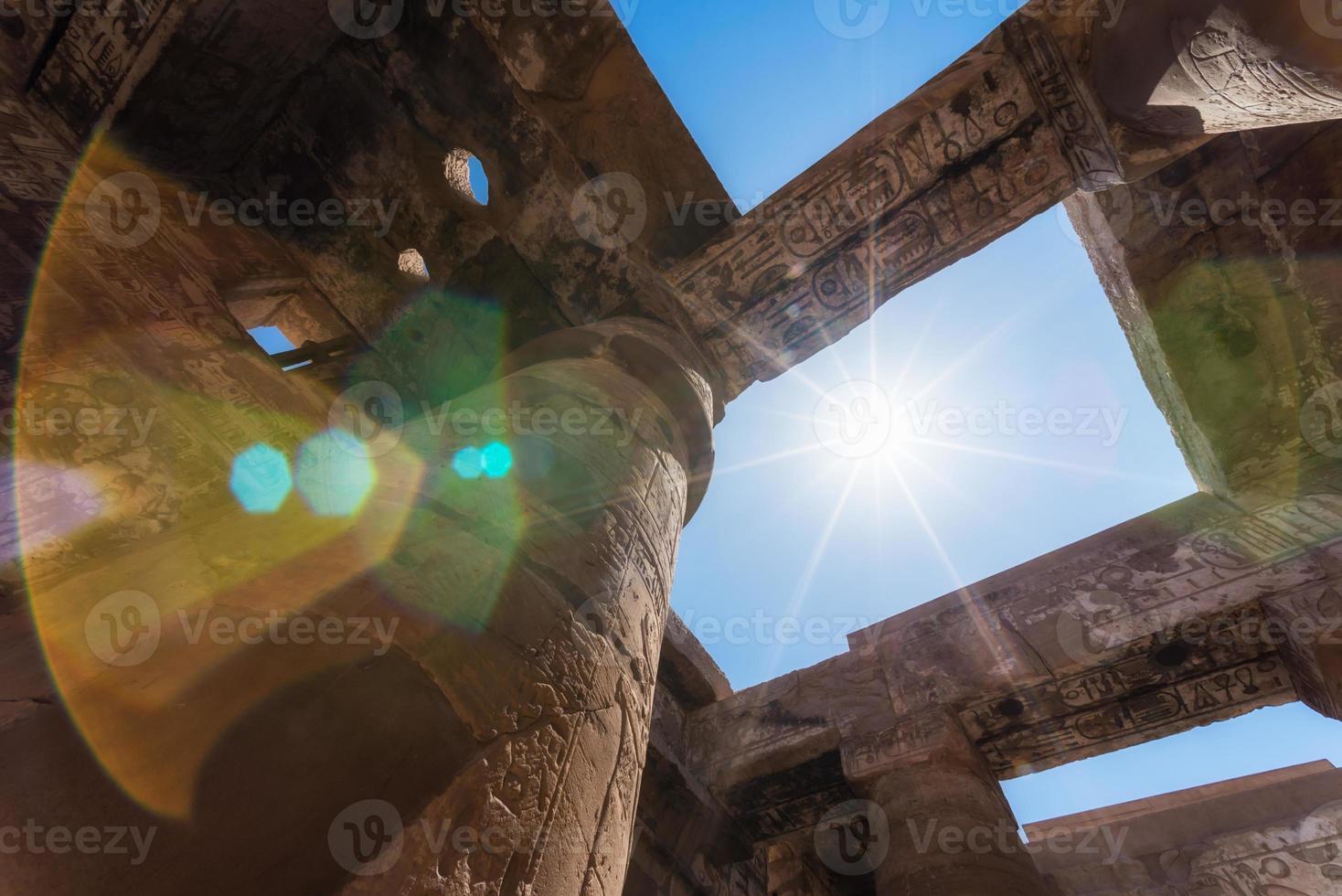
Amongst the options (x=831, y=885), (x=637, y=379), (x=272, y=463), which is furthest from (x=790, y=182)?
(x=831, y=885)

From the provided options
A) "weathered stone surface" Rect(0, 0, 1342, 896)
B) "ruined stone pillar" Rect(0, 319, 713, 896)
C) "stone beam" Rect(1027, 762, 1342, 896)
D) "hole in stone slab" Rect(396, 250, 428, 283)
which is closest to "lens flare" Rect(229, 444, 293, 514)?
"weathered stone surface" Rect(0, 0, 1342, 896)

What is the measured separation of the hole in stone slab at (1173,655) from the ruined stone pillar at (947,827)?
1113 mm

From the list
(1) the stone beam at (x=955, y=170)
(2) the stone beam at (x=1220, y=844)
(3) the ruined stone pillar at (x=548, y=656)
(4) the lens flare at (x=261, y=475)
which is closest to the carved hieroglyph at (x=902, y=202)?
(1) the stone beam at (x=955, y=170)

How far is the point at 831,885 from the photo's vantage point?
15.3ft

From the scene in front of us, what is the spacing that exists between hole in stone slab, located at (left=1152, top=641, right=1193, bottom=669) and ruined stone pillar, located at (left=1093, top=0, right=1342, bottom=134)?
8.43ft

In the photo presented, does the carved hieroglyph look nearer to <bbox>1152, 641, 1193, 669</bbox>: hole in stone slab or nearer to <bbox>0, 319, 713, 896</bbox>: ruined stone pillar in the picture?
<bbox>1152, 641, 1193, 669</bbox>: hole in stone slab

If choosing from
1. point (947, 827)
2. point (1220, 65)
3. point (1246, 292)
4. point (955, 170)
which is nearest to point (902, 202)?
point (955, 170)

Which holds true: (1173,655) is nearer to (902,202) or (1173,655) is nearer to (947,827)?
(947,827)

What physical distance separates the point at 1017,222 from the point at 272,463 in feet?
12.9

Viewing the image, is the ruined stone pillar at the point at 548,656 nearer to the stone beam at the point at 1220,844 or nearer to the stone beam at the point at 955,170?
the stone beam at the point at 955,170

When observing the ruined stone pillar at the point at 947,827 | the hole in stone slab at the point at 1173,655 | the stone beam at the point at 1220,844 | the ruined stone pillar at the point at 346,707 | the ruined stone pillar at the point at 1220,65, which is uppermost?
the ruined stone pillar at the point at 1220,65

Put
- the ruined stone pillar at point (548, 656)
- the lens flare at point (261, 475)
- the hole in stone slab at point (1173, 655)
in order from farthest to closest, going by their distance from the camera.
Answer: the hole in stone slab at point (1173, 655), the lens flare at point (261, 475), the ruined stone pillar at point (548, 656)

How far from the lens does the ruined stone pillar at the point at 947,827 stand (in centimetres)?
319

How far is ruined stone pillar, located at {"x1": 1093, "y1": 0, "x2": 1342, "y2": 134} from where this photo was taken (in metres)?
2.15
